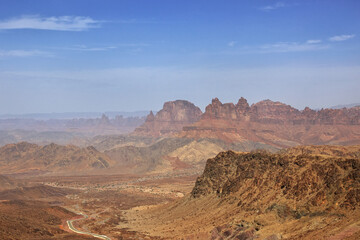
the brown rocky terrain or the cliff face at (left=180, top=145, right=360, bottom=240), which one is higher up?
the cliff face at (left=180, top=145, right=360, bottom=240)

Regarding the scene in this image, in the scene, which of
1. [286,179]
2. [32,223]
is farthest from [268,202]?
[32,223]

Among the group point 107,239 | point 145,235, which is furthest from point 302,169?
point 107,239

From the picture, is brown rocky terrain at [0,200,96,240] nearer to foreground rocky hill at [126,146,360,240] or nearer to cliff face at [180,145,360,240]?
foreground rocky hill at [126,146,360,240]

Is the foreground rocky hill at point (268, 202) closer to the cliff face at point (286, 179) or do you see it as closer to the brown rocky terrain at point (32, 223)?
the cliff face at point (286, 179)

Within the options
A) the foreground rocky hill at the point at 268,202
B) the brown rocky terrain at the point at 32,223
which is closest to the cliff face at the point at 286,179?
the foreground rocky hill at the point at 268,202

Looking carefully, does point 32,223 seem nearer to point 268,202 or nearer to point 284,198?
point 268,202

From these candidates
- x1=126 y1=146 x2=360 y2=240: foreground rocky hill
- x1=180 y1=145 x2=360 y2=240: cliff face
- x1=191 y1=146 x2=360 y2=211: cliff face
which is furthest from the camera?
x1=191 y1=146 x2=360 y2=211: cliff face

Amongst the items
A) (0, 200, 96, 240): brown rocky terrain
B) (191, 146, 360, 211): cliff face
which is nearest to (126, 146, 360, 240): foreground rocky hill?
(191, 146, 360, 211): cliff face

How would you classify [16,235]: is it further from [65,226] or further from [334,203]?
[334,203]

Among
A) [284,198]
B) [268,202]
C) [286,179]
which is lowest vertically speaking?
[268,202]
